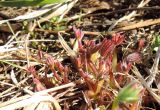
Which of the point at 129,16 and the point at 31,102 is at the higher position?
the point at 129,16

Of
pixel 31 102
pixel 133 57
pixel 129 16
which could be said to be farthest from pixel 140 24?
pixel 31 102

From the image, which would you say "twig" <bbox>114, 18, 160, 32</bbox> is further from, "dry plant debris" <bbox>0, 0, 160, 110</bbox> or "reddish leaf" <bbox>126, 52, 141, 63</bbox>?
"reddish leaf" <bbox>126, 52, 141, 63</bbox>

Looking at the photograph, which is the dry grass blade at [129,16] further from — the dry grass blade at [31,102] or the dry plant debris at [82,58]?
the dry grass blade at [31,102]

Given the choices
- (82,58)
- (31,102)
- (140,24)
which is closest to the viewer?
(31,102)

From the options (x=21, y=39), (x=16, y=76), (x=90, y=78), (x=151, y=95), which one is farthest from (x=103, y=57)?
(x=21, y=39)

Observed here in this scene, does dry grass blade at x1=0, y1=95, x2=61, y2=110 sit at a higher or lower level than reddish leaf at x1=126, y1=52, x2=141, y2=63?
lower

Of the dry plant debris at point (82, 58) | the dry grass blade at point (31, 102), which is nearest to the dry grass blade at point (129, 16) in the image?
the dry plant debris at point (82, 58)

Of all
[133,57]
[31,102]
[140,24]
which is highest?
[140,24]

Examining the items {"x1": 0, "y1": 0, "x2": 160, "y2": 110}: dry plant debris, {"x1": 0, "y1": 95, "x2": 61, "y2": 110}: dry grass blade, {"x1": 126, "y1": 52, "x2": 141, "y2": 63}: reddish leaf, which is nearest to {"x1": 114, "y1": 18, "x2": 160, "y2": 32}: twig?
{"x1": 0, "y1": 0, "x2": 160, "y2": 110}: dry plant debris

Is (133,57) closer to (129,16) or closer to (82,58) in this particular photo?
(82,58)
